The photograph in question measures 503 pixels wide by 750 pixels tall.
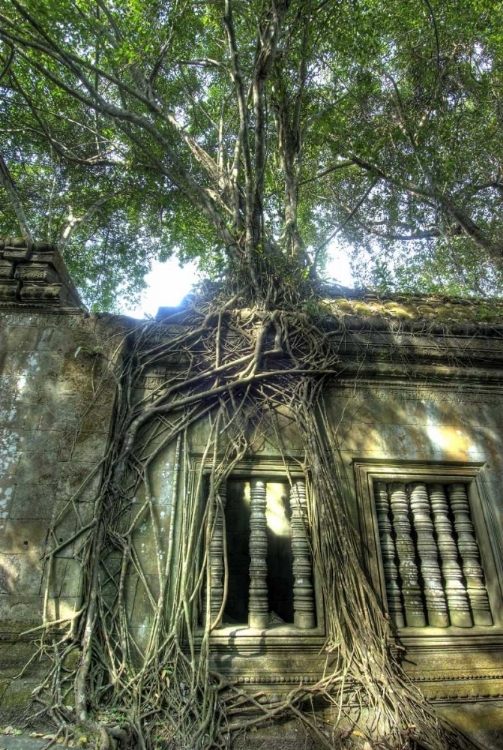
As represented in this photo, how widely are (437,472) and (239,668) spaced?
2.31m

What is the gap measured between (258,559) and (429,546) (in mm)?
1474

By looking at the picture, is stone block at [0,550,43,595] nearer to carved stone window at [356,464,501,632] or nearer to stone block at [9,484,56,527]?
stone block at [9,484,56,527]

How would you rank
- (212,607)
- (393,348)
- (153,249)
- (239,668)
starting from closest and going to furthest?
(239,668)
(212,607)
(393,348)
(153,249)

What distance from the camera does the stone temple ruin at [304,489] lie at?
3566 mm

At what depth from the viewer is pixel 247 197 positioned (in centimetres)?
527

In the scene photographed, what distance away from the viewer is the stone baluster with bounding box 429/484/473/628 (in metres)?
3.99

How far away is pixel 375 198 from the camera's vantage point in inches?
429

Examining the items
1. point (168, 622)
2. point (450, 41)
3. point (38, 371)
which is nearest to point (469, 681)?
point (168, 622)

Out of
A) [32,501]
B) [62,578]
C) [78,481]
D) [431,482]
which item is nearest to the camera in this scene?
[62,578]

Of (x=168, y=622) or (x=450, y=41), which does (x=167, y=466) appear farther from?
(x=450, y=41)

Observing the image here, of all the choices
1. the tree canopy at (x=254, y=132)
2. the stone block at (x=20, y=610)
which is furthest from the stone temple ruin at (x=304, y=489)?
the tree canopy at (x=254, y=132)

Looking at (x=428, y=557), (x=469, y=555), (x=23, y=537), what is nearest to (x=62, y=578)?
(x=23, y=537)

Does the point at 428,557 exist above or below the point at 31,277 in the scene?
below

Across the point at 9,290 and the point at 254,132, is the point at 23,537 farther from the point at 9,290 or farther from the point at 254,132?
the point at 254,132
